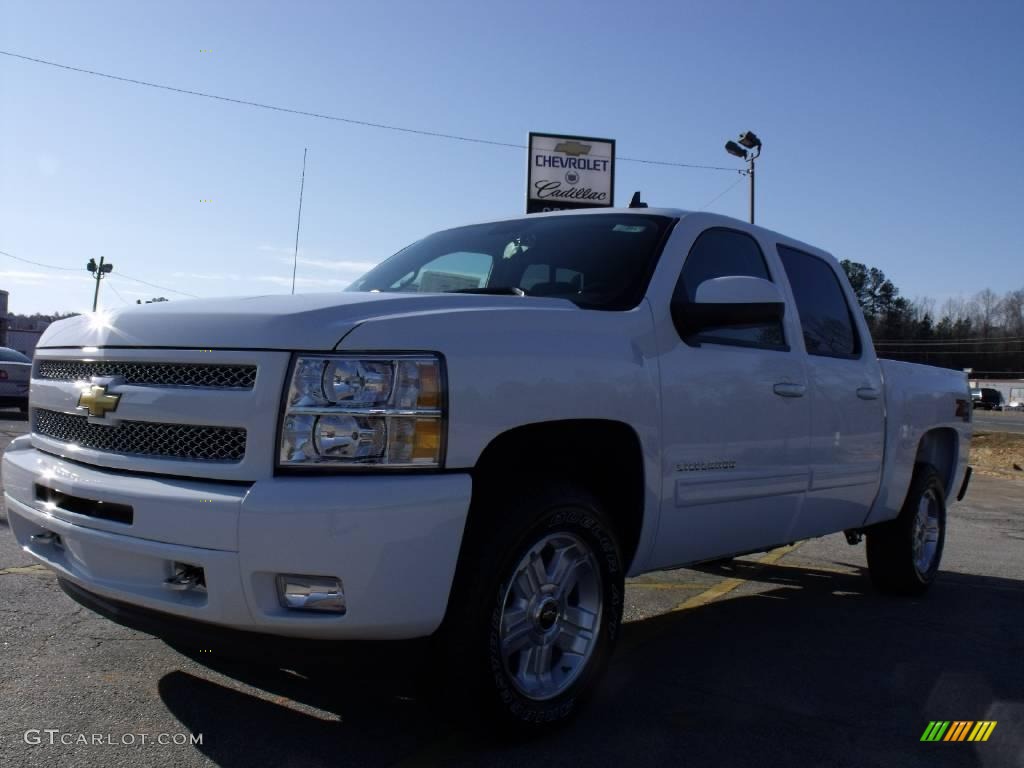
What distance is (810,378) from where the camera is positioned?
4578 mm

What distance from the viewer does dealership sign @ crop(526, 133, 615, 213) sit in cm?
2436

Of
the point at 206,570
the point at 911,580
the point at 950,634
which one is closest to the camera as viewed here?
the point at 206,570

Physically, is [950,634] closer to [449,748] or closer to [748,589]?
[748,589]

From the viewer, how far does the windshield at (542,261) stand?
3.90 m

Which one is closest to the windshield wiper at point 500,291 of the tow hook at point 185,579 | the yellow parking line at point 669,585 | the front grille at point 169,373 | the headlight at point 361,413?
the headlight at point 361,413

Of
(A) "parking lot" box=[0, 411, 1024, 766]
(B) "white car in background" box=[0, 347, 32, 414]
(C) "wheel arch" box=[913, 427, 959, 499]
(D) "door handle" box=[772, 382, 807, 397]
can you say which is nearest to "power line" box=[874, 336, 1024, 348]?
(B) "white car in background" box=[0, 347, 32, 414]

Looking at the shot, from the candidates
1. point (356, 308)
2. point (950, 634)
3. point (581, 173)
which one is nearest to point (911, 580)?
point (950, 634)

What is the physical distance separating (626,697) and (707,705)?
298 mm

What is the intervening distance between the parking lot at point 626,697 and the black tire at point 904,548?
45 cm

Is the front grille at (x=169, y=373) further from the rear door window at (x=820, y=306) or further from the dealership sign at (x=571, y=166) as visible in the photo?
the dealership sign at (x=571, y=166)

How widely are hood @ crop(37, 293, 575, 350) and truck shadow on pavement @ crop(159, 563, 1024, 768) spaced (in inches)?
39.3

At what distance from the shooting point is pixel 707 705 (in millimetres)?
3596

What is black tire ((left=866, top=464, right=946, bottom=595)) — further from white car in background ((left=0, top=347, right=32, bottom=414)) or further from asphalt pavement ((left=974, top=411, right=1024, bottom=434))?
asphalt pavement ((left=974, top=411, right=1024, bottom=434))

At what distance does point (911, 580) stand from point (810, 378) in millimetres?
1944
